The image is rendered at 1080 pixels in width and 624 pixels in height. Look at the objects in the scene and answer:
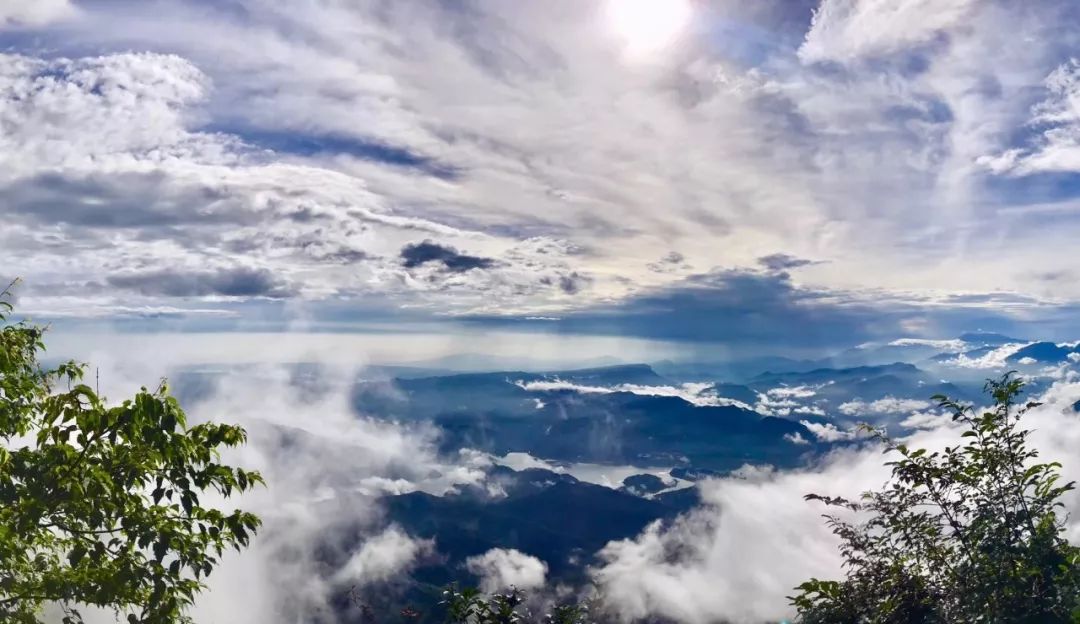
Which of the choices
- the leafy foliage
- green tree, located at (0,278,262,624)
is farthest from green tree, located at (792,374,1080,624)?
green tree, located at (0,278,262,624)

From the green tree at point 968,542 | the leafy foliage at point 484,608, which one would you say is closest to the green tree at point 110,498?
the leafy foliage at point 484,608

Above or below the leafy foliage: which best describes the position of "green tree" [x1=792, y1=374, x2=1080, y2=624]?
above

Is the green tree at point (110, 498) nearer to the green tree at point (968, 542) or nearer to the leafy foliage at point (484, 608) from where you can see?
the leafy foliage at point (484, 608)

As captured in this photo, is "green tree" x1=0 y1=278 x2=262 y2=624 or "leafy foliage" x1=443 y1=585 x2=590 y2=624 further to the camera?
"leafy foliage" x1=443 y1=585 x2=590 y2=624

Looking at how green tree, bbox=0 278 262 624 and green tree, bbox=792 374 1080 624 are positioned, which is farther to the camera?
green tree, bbox=792 374 1080 624

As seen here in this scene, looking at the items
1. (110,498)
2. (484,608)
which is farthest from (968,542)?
(110,498)

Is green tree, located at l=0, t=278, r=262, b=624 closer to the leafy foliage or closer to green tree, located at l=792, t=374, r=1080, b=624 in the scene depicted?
the leafy foliage

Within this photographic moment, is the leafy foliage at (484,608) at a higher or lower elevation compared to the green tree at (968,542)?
lower
